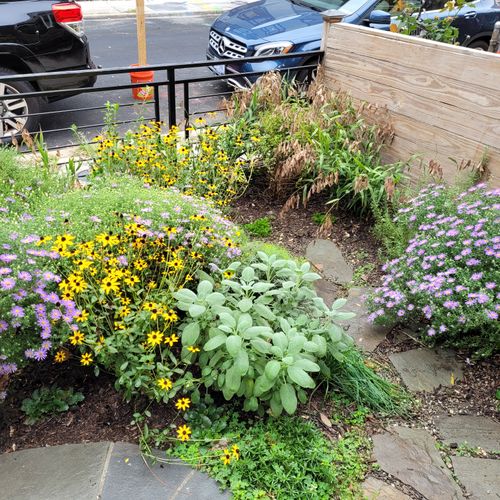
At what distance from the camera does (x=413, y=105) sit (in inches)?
171

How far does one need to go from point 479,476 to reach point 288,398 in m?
0.92

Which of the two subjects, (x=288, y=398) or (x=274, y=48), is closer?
(x=288, y=398)

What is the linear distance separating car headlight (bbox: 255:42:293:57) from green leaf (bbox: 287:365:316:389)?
5333 mm

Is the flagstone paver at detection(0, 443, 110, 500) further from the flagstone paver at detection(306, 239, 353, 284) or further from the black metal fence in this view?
the black metal fence

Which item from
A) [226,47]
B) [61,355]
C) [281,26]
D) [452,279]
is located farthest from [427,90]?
[226,47]

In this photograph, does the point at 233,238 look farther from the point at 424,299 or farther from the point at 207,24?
the point at 207,24

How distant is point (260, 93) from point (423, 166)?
1582mm

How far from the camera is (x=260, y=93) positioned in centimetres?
473

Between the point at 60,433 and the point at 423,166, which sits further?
the point at 423,166

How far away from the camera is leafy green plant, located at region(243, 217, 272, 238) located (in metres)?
4.05

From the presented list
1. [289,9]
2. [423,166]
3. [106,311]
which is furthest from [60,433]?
[289,9]

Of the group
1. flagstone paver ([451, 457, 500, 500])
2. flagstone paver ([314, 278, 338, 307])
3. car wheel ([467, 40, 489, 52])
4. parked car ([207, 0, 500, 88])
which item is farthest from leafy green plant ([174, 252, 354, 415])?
car wheel ([467, 40, 489, 52])

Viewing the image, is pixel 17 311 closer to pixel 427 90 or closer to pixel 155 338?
pixel 155 338

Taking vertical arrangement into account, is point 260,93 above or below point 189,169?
above
